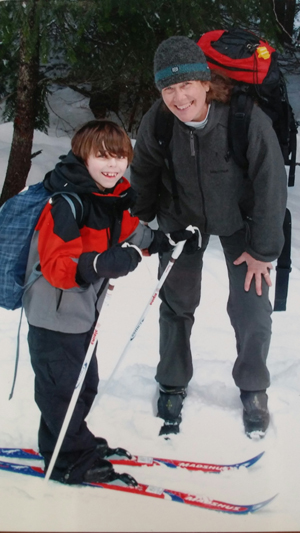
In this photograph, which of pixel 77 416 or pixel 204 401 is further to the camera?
pixel 204 401

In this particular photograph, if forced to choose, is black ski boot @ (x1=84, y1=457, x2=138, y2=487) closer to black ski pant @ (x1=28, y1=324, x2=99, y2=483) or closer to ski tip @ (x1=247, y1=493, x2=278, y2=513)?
black ski pant @ (x1=28, y1=324, x2=99, y2=483)

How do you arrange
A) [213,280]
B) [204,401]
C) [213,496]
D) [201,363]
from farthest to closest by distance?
[213,280]
[201,363]
[204,401]
[213,496]

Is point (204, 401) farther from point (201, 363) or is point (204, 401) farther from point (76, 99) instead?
point (76, 99)

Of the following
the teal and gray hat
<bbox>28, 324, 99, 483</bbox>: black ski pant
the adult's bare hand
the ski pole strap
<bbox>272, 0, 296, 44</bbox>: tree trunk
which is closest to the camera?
<bbox>28, 324, 99, 483</bbox>: black ski pant

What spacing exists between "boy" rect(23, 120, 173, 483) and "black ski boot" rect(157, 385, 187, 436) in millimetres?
597

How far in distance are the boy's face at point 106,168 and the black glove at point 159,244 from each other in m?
0.47

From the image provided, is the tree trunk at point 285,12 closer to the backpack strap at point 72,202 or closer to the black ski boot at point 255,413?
the black ski boot at point 255,413

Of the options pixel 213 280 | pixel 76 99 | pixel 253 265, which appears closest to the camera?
pixel 253 265

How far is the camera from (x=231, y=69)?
9.05 feet

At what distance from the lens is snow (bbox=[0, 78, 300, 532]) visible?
2.40 m

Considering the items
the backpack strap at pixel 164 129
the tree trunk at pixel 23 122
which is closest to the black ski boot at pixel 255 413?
the backpack strap at pixel 164 129

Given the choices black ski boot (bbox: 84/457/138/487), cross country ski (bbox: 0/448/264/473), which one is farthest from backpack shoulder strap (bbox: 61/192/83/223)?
cross country ski (bbox: 0/448/264/473)

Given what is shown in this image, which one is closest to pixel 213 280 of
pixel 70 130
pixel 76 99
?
pixel 70 130

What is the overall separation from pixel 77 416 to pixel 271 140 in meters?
1.68
